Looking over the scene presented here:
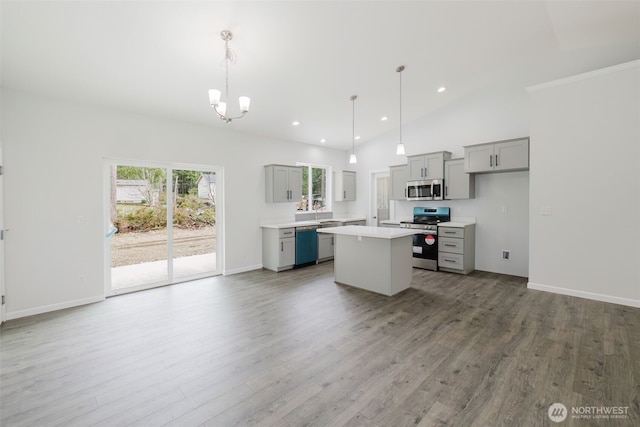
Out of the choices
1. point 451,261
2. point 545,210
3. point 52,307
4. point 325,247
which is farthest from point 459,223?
→ point 52,307

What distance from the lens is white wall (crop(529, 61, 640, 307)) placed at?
11.8 feet

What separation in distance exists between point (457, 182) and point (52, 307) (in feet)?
21.4

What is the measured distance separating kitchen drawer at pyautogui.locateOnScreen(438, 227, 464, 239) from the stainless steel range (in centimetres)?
10

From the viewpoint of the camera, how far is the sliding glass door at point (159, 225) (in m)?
4.33

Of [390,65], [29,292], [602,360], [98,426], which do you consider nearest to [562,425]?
[602,360]

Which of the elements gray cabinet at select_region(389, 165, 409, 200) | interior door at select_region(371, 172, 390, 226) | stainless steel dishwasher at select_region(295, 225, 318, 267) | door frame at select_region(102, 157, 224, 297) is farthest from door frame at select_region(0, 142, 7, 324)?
interior door at select_region(371, 172, 390, 226)

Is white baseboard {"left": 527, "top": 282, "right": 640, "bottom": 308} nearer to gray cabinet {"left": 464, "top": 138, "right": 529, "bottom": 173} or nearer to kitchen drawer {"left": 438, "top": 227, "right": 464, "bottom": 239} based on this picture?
kitchen drawer {"left": 438, "top": 227, "right": 464, "bottom": 239}

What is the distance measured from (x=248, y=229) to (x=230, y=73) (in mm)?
2933

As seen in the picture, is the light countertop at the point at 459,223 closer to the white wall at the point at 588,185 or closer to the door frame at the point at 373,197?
the white wall at the point at 588,185

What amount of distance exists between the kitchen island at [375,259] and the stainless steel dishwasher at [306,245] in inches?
50.3

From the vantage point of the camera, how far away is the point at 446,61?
418cm

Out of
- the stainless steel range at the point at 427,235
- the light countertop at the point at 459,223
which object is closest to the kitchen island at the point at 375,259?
the stainless steel range at the point at 427,235

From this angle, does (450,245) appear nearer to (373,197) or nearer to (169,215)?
(373,197)

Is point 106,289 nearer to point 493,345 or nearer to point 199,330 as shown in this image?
point 199,330
